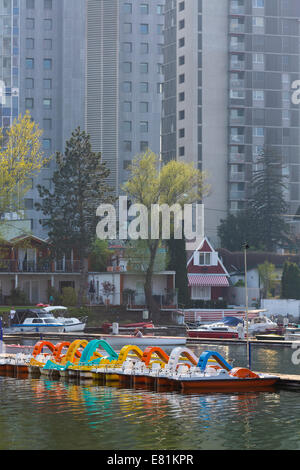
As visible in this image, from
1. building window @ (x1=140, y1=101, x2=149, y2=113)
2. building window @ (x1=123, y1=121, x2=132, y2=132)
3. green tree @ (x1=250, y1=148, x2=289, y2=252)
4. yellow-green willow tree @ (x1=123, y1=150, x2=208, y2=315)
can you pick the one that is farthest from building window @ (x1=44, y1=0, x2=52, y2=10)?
yellow-green willow tree @ (x1=123, y1=150, x2=208, y2=315)

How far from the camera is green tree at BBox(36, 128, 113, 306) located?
87625 millimetres

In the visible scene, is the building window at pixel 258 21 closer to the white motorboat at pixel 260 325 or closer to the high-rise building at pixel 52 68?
the high-rise building at pixel 52 68

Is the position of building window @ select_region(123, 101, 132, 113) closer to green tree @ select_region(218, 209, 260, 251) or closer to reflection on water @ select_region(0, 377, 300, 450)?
green tree @ select_region(218, 209, 260, 251)

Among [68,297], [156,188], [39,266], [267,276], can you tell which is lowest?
[68,297]

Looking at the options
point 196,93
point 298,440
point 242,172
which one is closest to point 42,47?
point 196,93

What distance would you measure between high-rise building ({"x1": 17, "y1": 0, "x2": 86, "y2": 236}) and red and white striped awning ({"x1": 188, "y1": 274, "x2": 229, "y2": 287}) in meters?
39.2

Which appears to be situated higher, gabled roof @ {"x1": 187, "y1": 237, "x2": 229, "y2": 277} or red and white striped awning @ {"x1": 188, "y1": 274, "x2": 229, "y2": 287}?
gabled roof @ {"x1": 187, "y1": 237, "x2": 229, "y2": 277}

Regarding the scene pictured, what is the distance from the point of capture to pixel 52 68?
129 metres

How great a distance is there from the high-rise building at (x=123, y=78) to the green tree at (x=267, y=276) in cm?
3429

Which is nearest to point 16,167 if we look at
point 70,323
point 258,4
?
point 70,323

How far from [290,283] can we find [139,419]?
2696 inches

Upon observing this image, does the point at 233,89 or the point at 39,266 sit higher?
the point at 233,89

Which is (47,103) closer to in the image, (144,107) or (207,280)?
(144,107)

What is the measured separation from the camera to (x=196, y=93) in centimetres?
13350
